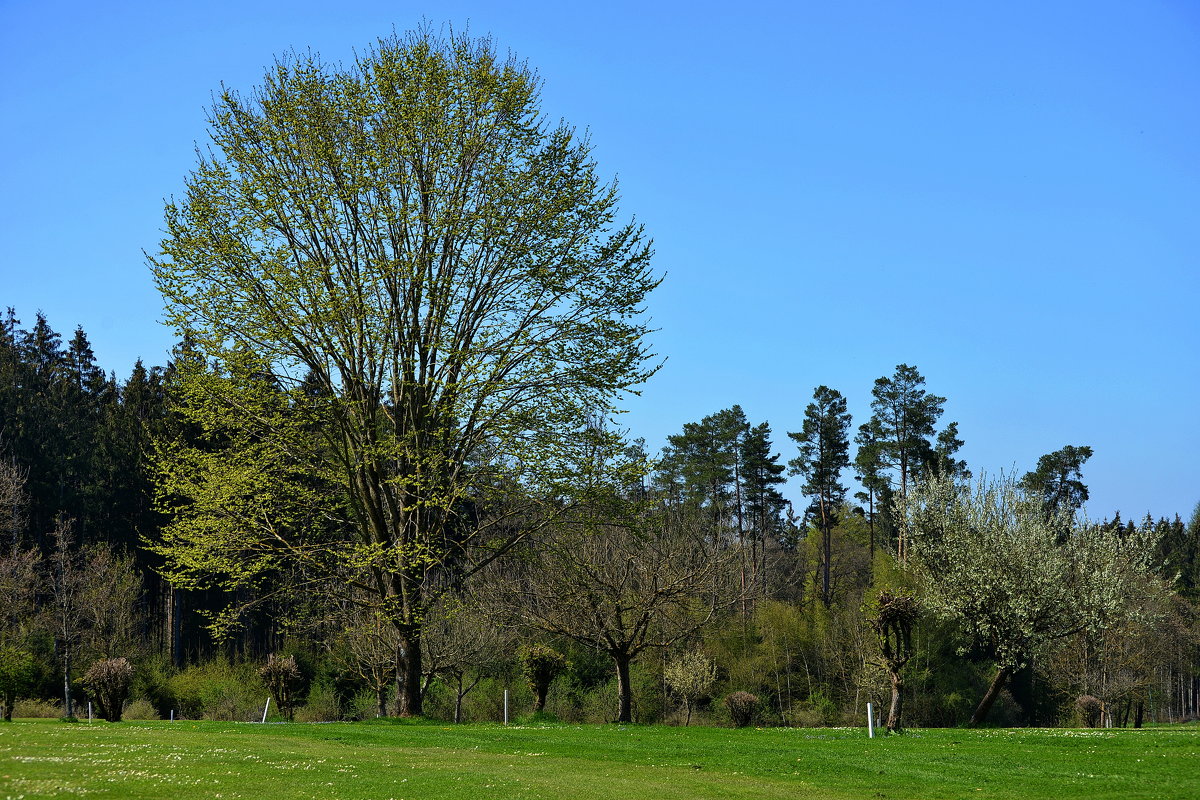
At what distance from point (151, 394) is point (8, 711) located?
41.3 metres

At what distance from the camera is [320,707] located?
4344 centimetres

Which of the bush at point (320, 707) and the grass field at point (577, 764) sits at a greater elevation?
the grass field at point (577, 764)

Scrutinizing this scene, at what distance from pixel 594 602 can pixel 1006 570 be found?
14610 millimetres

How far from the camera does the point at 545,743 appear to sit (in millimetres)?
18859

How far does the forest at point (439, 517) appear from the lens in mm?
22828

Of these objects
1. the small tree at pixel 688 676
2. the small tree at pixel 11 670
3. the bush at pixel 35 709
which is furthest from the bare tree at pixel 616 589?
the bush at pixel 35 709

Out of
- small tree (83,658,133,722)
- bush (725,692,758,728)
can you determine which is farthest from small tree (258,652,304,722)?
bush (725,692,758,728)

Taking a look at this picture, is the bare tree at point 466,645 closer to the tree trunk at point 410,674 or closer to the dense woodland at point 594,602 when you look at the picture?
the dense woodland at point 594,602

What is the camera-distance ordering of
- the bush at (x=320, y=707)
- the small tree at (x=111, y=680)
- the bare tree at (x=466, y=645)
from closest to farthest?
the small tree at (x=111, y=680), the bare tree at (x=466, y=645), the bush at (x=320, y=707)

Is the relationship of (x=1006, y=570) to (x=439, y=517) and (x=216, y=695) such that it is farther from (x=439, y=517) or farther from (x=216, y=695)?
(x=216, y=695)

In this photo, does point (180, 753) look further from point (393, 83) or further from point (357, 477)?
point (393, 83)

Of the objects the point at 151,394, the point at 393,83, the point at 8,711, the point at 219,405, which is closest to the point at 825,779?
the point at 219,405

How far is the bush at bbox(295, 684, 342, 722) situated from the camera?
142 ft

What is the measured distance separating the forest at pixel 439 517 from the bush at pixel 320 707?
3.9 inches
